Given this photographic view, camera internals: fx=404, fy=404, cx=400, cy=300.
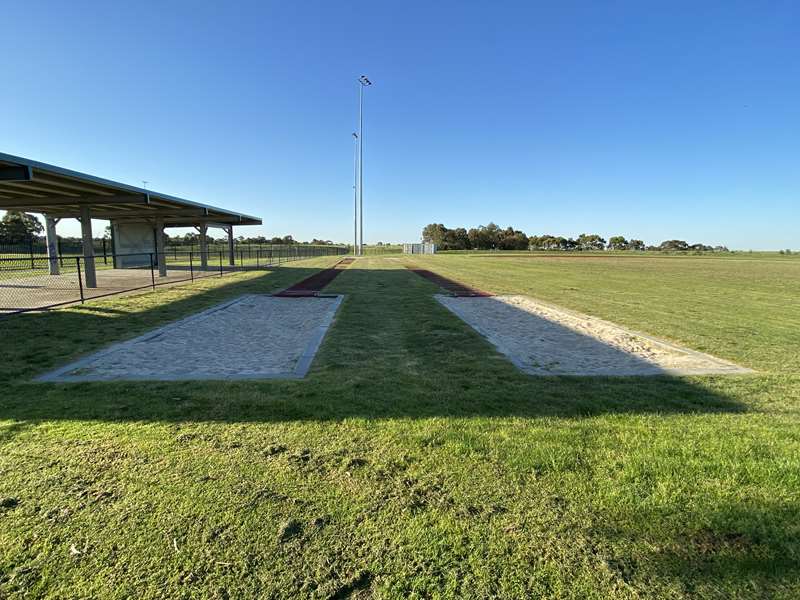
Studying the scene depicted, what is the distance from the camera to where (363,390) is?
15.1ft

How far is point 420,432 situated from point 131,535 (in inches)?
83.1

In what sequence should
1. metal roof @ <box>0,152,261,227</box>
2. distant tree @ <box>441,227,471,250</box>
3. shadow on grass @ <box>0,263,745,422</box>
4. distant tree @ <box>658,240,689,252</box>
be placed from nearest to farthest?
1. shadow on grass @ <box>0,263,745,422</box>
2. metal roof @ <box>0,152,261,227</box>
3. distant tree @ <box>441,227,471,250</box>
4. distant tree @ <box>658,240,689,252</box>

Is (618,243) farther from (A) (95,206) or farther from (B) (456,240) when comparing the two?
(A) (95,206)

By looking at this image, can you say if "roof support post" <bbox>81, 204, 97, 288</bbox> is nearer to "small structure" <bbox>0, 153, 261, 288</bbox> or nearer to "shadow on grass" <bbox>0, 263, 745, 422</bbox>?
"small structure" <bbox>0, 153, 261, 288</bbox>

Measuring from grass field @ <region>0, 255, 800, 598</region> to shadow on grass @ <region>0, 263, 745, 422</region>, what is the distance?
0.12 ft

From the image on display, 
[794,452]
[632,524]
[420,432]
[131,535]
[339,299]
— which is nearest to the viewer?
[131,535]

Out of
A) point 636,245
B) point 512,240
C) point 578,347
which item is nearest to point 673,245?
point 636,245

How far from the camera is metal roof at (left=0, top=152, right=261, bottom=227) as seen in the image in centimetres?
936

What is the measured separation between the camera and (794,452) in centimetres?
329

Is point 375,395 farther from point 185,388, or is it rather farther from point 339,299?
point 339,299

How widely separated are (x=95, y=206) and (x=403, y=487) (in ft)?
69.2

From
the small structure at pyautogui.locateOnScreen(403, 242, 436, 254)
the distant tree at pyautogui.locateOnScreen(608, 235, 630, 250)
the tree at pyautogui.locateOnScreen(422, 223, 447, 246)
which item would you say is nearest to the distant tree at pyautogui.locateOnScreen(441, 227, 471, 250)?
the tree at pyautogui.locateOnScreen(422, 223, 447, 246)

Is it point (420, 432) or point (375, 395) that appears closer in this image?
point (420, 432)

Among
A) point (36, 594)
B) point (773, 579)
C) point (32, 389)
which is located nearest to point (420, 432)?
point (773, 579)
